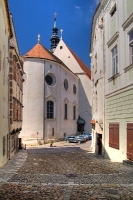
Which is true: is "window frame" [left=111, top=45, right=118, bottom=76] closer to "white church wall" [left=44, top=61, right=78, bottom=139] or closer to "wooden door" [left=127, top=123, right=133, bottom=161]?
"wooden door" [left=127, top=123, right=133, bottom=161]

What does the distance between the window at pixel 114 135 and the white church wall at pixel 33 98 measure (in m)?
26.1

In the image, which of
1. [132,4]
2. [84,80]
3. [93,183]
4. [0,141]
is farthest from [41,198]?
[84,80]

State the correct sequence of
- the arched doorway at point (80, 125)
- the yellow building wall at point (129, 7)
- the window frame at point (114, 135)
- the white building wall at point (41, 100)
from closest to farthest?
the yellow building wall at point (129, 7) < the window frame at point (114, 135) < the white building wall at point (41, 100) < the arched doorway at point (80, 125)

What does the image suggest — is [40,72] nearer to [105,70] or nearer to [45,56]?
[45,56]

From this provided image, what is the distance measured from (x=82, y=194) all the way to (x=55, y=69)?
38916 millimetres

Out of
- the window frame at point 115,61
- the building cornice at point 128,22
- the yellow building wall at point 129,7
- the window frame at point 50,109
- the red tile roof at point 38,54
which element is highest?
the red tile roof at point 38,54

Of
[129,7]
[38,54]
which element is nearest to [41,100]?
[38,54]

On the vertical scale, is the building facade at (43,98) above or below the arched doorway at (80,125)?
above

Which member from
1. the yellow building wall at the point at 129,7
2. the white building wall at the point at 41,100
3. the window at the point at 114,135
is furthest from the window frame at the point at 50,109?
the yellow building wall at the point at 129,7

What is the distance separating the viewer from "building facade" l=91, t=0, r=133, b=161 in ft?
41.1

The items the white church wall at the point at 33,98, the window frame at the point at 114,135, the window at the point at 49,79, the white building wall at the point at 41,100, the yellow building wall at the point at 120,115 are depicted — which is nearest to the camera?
the yellow building wall at the point at 120,115

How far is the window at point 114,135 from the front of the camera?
563 inches

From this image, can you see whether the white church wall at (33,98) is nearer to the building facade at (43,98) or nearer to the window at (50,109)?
the building facade at (43,98)

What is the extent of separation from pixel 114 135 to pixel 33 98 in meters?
28.1
